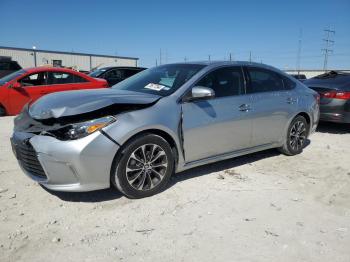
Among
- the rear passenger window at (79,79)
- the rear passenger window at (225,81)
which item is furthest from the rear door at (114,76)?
the rear passenger window at (225,81)

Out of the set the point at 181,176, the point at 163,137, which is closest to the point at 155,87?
the point at 163,137

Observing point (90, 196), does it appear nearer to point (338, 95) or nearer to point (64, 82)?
point (338, 95)

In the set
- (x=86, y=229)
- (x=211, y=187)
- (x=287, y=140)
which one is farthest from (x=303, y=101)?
(x=86, y=229)

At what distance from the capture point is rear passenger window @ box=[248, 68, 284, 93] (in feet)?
16.3

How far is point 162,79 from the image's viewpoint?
4.54 meters

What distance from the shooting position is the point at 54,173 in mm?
3398

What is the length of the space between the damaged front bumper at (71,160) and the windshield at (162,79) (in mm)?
1141

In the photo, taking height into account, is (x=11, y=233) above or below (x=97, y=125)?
below

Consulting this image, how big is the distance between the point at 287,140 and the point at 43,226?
13.0ft

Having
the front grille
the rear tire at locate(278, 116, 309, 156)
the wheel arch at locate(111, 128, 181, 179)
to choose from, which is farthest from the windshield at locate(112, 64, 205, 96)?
the rear tire at locate(278, 116, 309, 156)

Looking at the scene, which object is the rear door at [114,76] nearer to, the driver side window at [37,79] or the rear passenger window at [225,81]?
the driver side window at [37,79]

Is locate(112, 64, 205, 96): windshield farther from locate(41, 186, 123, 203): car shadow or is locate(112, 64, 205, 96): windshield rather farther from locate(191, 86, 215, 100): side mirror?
locate(41, 186, 123, 203): car shadow

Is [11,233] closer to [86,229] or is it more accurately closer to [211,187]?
[86,229]

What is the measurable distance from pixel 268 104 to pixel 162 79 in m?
1.66
